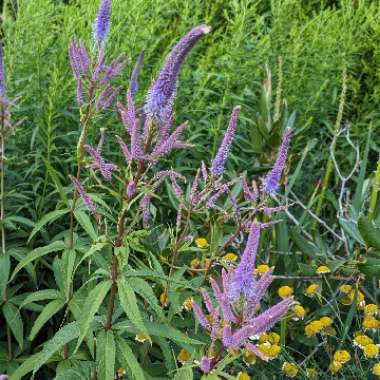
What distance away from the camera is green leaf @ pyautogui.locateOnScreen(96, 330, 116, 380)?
80.0 inches

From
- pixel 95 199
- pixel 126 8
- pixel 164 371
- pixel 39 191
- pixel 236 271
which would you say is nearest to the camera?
pixel 236 271

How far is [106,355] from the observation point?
2.07 meters

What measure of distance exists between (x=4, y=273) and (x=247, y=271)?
1378mm

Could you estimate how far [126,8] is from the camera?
13.3ft

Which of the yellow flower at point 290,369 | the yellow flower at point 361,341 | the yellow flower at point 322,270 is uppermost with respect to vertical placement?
the yellow flower at point 322,270

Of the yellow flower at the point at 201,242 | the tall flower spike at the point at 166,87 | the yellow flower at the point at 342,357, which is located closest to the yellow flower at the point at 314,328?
the yellow flower at the point at 342,357

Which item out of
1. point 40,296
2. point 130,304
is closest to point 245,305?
point 130,304

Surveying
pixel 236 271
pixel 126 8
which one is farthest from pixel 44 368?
pixel 126 8

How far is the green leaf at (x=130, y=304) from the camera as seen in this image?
195cm

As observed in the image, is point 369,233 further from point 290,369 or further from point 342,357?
point 290,369

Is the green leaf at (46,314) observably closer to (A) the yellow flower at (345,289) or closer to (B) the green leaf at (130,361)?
(B) the green leaf at (130,361)

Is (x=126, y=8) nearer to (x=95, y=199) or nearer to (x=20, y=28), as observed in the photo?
(x=20, y=28)

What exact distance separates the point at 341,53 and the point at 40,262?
9.41 ft

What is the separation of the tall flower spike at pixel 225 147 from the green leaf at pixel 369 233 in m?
1.16
